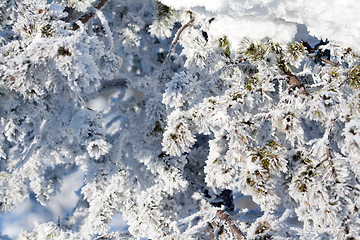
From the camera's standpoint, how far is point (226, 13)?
2.18m

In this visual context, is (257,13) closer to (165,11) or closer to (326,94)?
(326,94)

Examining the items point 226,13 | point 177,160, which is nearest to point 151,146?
point 177,160

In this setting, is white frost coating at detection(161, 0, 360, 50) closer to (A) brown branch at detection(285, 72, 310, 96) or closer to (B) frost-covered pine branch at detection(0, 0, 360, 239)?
(B) frost-covered pine branch at detection(0, 0, 360, 239)

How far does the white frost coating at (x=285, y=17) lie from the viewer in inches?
74.2

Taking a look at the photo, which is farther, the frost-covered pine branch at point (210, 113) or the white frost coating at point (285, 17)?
the white frost coating at point (285, 17)

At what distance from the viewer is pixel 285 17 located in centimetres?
205

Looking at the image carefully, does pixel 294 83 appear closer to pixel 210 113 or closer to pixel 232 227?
pixel 210 113

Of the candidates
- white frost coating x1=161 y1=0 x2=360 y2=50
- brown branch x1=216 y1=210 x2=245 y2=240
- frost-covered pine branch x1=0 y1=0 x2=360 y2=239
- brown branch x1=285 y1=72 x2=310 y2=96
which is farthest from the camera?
brown branch x1=216 y1=210 x2=245 y2=240

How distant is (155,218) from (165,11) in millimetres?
2361

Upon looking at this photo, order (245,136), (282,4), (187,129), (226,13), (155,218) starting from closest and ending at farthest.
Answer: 1. (245,136)
2. (187,129)
3. (282,4)
4. (226,13)
5. (155,218)

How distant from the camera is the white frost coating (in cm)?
188

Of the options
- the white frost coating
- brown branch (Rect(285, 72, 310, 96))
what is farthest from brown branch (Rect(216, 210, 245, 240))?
the white frost coating

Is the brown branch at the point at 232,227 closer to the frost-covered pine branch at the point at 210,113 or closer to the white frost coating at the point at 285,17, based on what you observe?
the frost-covered pine branch at the point at 210,113

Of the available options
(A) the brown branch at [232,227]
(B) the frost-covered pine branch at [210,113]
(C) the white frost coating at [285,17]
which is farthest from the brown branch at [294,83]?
(A) the brown branch at [232,227]
